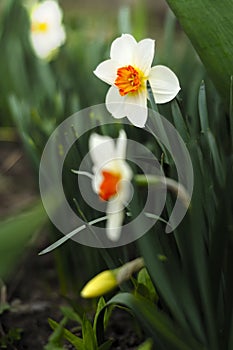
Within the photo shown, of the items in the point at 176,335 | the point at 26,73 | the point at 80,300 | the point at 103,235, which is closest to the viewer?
the point at 176,335

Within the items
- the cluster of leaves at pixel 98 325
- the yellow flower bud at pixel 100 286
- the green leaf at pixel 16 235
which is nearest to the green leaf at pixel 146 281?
the cluster of leaves at pixel 98 325

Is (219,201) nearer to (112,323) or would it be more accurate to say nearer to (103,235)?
(103,235)

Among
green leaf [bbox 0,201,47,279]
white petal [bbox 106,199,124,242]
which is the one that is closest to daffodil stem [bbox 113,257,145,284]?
white petal [bbox 106,199,124,242]

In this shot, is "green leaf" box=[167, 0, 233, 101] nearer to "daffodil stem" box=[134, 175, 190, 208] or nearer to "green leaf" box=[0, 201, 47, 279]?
"daffodil stem" box=[134, 175, 190, 208]

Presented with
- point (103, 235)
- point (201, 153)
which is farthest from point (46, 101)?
point (201, 153)

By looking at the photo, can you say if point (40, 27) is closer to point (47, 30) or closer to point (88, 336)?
point (47, 30)

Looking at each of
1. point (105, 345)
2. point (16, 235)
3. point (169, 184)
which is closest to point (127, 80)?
point (169, 184)
